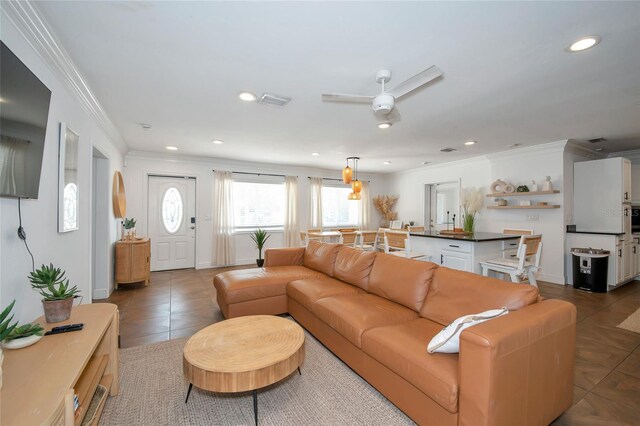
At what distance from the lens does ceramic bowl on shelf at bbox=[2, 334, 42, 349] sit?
1.38 m

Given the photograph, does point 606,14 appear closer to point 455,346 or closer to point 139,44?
point 455,346

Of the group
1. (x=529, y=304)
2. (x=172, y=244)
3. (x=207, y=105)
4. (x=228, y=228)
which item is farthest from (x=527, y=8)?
(x=172, y=244)

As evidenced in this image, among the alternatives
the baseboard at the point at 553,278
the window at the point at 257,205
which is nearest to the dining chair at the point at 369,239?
the window at the point at 257,205

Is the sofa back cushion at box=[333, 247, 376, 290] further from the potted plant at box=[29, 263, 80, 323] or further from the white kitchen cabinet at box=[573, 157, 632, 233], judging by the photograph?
the white kitchen cabinet at box=[573, 157, 632, 233]

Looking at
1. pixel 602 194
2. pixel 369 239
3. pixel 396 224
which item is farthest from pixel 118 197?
pixel 602 194

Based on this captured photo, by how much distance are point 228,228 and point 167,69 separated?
14.6ft

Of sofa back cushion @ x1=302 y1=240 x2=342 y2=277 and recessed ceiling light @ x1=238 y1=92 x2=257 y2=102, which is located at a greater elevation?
recessed ceiling light @ x1=238 y1=92 x2=257 y2=102

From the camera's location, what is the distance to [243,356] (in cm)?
175

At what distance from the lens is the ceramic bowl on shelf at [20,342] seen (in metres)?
1.38

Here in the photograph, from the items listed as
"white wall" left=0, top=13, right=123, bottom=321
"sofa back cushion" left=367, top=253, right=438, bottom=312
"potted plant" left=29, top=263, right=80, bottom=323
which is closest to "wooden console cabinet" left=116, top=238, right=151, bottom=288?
"white wall" left=0, top=13, right=123, bottom=321

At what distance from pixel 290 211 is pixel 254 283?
13.1ft

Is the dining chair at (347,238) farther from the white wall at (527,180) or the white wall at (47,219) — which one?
the white wall at (47,219)

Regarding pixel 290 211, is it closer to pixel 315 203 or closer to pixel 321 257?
pixel 315 203

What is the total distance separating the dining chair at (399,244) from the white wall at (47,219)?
12.9 ft
